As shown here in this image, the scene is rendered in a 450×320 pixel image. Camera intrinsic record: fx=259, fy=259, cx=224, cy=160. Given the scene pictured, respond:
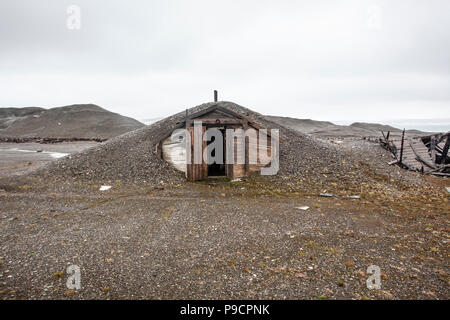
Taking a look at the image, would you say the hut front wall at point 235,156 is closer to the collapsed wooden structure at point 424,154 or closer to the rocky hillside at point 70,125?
the collapsed wooden structure at point 424,154

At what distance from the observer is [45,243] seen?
21.5 feet

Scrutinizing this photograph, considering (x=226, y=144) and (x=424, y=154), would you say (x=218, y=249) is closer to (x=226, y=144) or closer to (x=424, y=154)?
(x=226, y=144)

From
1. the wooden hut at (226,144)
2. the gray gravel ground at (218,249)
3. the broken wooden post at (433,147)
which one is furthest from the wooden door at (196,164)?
the broken wooden post at (433,147)

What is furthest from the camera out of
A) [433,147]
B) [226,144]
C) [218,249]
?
[433,147]

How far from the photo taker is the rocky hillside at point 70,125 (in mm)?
52003

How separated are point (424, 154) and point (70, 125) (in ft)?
205

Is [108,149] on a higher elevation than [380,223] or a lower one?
higher

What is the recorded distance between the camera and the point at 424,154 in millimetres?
17281

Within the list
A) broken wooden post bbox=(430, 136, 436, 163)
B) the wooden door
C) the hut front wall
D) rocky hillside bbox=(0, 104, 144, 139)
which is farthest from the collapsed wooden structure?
rocky hillside bbox=(0, 104, 144, 139)

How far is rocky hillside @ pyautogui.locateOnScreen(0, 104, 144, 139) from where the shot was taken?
5200 cm

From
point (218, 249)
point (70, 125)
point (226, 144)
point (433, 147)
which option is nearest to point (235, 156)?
point (226, 144)
